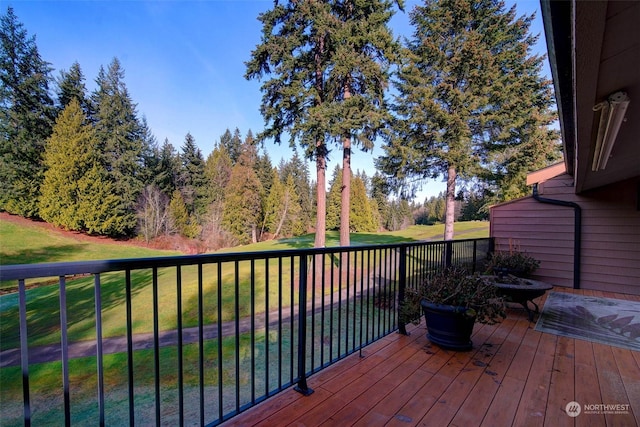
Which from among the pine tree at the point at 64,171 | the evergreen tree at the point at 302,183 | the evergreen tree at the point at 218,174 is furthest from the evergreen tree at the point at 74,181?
the evergreen tree at the point at 302,183

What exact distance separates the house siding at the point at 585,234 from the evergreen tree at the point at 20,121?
921 inches

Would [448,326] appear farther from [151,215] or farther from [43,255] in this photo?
[151,215]

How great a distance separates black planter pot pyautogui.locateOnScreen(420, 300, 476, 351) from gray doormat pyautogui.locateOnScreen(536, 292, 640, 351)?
55.4 inches

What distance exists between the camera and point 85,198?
1694cm

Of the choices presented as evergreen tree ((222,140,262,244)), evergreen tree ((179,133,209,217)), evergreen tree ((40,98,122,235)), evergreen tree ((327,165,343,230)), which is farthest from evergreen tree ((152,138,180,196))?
evergreen tree ((327,165,343,230))

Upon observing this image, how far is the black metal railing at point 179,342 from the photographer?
1.16 m

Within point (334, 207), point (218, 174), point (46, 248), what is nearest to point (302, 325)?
point (46, 248)

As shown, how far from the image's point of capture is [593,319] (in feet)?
12.4

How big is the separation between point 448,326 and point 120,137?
23492 mm

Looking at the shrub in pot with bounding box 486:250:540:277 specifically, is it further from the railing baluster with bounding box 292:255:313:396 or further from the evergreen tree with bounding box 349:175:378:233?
the evergreen tree with bounding box 349:175:378:233

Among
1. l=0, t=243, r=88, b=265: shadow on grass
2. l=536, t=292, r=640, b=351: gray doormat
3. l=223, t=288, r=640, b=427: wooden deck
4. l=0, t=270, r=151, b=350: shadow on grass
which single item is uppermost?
l=223, t=288, r=640, b=427: wooden deck

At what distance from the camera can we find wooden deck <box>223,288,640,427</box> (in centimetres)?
172

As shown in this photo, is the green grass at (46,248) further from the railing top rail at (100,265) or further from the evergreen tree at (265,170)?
the railing top rail at (100,265)

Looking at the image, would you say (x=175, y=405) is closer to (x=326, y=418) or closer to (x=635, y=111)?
(x=326, y=418)
